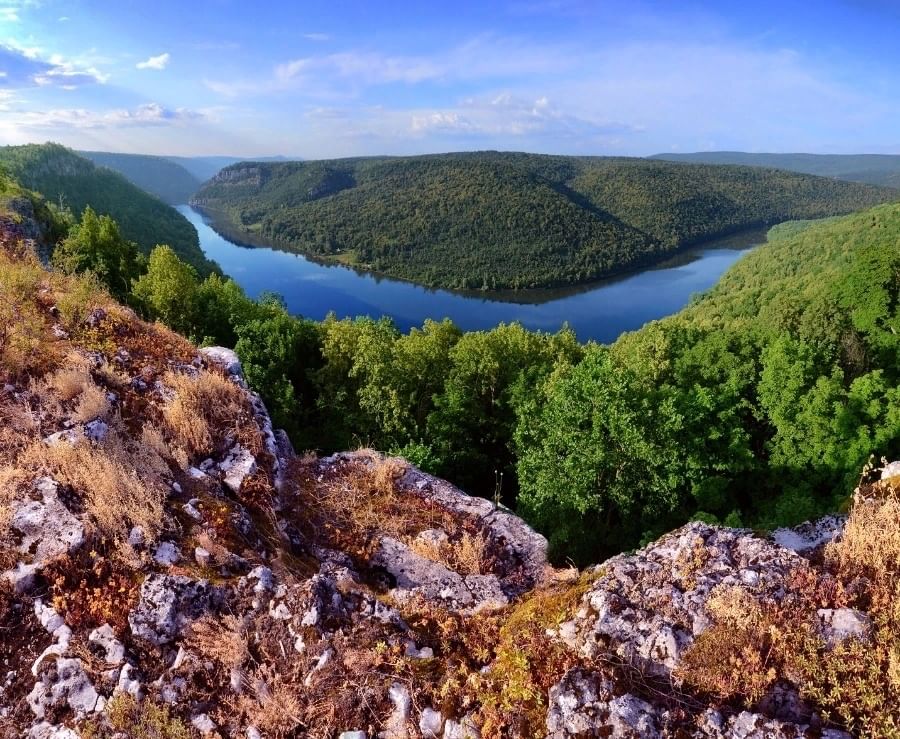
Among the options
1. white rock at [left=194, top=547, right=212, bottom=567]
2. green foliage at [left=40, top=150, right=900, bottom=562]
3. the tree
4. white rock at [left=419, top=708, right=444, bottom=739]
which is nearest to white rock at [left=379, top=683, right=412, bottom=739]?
white rock at [left=419, top=708, right=444, bottom=739]

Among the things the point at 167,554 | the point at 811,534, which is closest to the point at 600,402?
the point at 811,534

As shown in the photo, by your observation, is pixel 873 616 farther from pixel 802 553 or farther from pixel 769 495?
pixel 769 495

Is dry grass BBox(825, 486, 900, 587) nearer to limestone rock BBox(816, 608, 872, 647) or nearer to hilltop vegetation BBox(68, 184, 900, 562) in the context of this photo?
limestone rock BBox(816, 608, 872, 647)

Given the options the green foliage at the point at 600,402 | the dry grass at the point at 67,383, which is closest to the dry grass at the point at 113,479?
the dry grass at the point at 67,383

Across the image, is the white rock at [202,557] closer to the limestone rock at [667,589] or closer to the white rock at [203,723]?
the white rock at [203,723]

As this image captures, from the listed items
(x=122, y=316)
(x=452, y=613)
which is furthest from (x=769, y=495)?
(x=122, y=316)

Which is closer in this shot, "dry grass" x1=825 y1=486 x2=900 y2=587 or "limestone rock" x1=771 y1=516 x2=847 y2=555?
"dry grass" x1=825 y1=486 x2=900 y2=587

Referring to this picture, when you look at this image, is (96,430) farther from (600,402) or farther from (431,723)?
(600,402)
